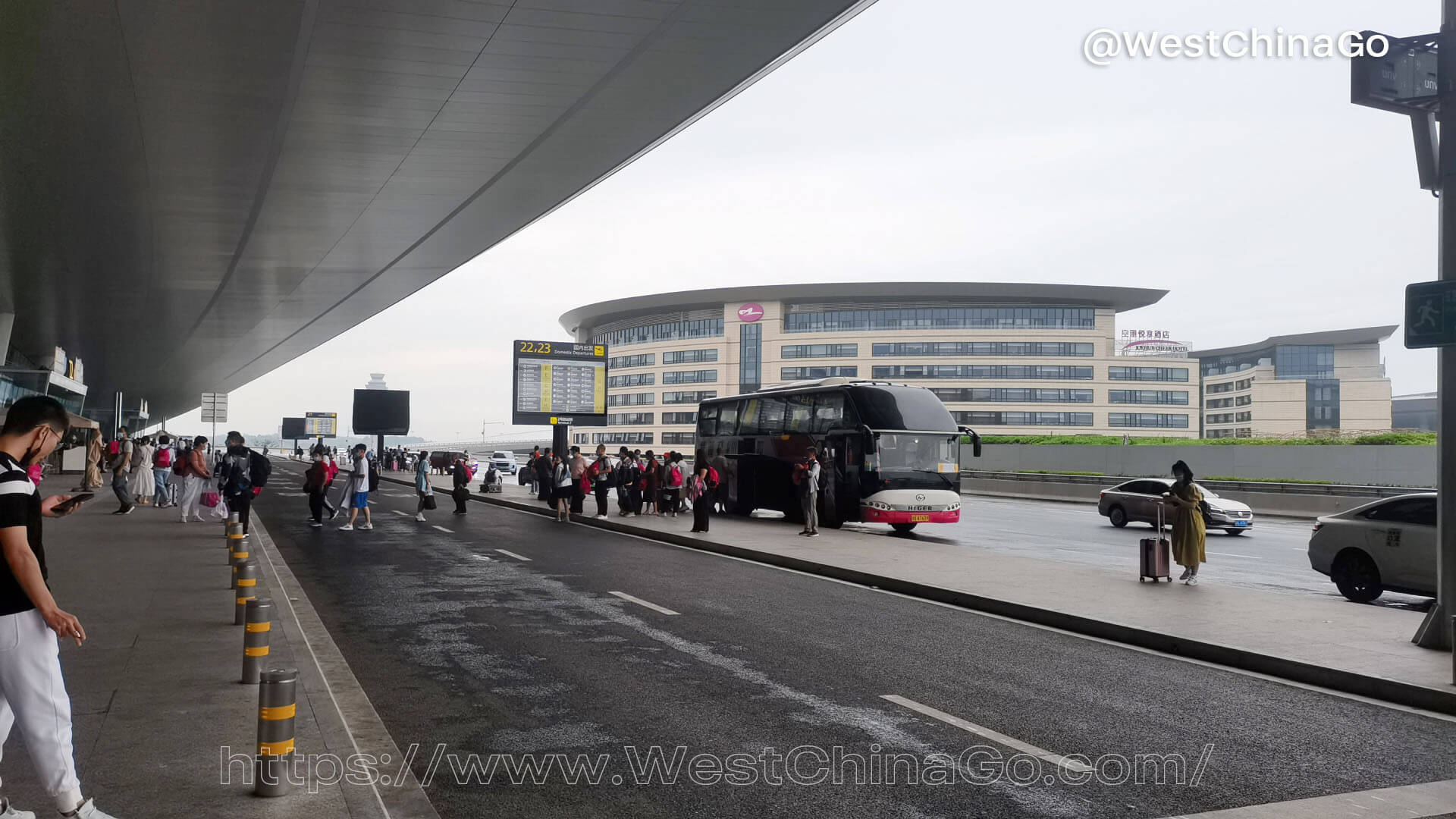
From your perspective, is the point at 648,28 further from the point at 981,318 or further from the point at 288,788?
the point at 981,318

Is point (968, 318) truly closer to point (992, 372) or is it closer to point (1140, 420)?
point (992, 372)

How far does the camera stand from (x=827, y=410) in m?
26.6

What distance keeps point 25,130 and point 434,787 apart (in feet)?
72.4

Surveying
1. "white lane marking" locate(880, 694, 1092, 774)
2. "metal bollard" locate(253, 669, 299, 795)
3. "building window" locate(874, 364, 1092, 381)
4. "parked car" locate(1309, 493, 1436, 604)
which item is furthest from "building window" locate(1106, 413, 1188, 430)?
"metal bollard" locate(253, 669, 299, 795)

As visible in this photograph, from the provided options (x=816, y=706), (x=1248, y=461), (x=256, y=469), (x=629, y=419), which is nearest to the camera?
(x=816, y=706)

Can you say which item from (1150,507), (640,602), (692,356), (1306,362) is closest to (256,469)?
(640,602)

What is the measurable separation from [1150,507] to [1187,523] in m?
15.1

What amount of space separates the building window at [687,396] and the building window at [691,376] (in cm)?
144

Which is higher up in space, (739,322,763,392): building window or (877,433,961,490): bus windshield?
(739,322,763,392): building window

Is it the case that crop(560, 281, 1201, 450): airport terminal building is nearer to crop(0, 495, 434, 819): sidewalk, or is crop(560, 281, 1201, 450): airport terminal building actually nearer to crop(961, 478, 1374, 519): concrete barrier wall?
crop(961, 478, 1374, 519): concrete barrier wall

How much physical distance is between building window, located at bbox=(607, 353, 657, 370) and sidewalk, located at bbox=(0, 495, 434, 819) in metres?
124

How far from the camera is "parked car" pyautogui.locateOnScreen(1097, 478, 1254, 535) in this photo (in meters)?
26.7

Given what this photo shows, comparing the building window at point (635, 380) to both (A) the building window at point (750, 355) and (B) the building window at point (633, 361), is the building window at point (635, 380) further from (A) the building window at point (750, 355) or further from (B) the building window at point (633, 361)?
(A) the building window at point (750, 355)

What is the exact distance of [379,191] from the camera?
96.6ft
